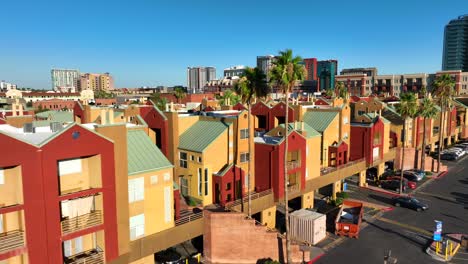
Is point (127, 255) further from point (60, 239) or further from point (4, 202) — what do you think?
point (4, 202)

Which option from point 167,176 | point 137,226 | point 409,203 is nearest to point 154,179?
point 167,176

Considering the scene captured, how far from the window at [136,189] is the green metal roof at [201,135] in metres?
9.46

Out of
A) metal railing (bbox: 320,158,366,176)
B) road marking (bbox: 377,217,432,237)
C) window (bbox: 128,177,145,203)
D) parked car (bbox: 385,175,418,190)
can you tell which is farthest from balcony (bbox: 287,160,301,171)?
parked car (bbox: 385,175,418,190)

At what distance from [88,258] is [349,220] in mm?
29809

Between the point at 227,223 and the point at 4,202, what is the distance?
18027mm

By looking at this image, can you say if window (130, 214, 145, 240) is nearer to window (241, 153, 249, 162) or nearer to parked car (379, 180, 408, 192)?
window (241, 153, 249, 162)

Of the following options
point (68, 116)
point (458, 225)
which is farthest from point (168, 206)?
point (68, 116)

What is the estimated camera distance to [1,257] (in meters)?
19.3

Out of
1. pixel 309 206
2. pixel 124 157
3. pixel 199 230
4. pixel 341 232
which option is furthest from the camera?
pixel 309 206

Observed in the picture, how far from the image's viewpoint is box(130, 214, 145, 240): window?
1059 inches

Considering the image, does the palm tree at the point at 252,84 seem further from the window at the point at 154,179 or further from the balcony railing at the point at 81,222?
the balcony railing at the point at 81,222

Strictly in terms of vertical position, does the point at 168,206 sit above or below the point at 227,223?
above

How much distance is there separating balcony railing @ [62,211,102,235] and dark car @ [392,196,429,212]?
40881mm

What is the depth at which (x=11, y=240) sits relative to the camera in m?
19.7
